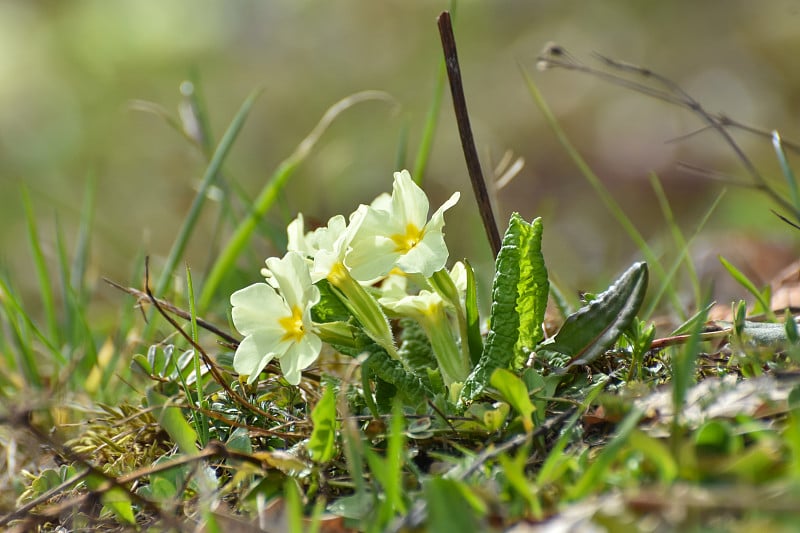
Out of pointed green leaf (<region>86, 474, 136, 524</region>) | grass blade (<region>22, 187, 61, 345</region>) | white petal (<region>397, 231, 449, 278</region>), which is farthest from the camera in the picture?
grass blade (<region>22, 187, 61, 345</region>)

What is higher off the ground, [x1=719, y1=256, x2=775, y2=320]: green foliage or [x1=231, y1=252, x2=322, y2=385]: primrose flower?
[x1=231, y1=252, x2=322, y2=385]: primrose flower

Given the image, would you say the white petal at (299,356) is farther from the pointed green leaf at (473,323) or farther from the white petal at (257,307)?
the pointed green leaf at (473,323)

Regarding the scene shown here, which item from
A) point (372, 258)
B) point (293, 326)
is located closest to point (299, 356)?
point (293, 326)

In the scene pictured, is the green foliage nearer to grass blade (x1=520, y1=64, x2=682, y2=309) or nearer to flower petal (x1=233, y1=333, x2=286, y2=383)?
grass blade (x1=520, y1=64, x2=682, y2=309)

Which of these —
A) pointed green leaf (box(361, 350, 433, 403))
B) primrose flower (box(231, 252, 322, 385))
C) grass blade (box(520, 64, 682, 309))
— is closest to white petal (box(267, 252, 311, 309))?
primrose flower (box(231, 252, 322, 385))

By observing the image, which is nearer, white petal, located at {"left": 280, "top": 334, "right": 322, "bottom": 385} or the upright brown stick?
white petal, located at {"left": 280, "top": 334, "right": 322, "bottom": 385}

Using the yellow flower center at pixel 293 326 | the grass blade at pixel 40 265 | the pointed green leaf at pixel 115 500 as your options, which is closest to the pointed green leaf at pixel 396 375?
the yellow flower center at pixel 293 326

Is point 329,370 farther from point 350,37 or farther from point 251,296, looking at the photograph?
point 350,37

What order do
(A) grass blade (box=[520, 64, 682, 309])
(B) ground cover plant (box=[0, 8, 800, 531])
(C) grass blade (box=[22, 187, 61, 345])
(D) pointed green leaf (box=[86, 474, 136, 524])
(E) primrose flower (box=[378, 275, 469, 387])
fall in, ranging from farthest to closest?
(C) grass blade (box=[22, 187, 61, 345])
(A) grass blade (box=[520, 64, 682, 309])
(E) primrose flower (box=[378, 275, 469, 387])
(D) pointed green leaf (box=[86, 474, 136, 524])
(B) ground cover plant (box=[0, 8, 800, 531])
